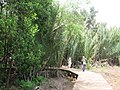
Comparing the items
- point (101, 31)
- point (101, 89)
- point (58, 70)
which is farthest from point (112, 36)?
point (101, 89)

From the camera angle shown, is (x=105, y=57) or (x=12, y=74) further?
(x=105, y=57)

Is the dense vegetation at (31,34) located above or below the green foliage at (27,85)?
above

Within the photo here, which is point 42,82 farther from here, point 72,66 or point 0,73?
point 72,66

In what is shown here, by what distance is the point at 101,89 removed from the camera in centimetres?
979

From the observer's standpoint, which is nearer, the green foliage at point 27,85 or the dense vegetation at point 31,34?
the dense vegetation at point 31,34

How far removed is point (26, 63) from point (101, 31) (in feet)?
38.6

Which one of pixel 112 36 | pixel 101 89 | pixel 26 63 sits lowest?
pixel 101 89

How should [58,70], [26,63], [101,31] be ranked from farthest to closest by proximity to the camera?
[101,31] → [58,70] → [26,63]

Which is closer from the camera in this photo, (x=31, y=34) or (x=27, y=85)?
(x=31, y=34)

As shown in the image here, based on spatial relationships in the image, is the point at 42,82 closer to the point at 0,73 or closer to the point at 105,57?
the point at 0,73

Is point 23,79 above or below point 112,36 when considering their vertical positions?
below

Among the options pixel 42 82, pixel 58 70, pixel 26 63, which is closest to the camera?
pixel 26 63

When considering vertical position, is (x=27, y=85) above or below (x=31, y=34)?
below

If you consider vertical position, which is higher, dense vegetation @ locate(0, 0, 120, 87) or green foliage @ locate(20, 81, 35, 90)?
dense vegetation @ locate(0, 0, 120, 87)
